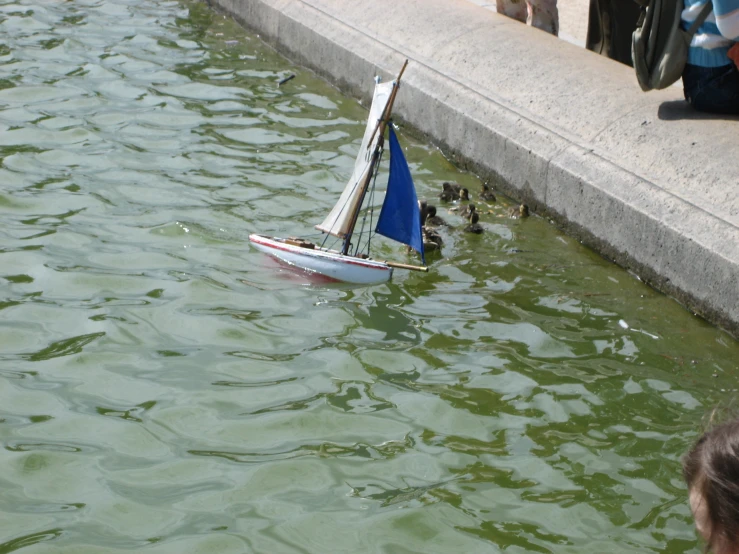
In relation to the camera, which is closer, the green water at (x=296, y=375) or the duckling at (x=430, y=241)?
the green water at (x=296, y=375)

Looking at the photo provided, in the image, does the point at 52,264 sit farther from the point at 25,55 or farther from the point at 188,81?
the point at 25,55

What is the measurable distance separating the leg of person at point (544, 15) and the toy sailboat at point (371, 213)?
3.82 m

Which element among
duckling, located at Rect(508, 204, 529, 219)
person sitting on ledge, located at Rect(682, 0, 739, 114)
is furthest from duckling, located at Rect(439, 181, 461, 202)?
person sitting on ledge, located at Rect(682, 0, 739, 114)

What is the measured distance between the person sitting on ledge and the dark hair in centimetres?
545

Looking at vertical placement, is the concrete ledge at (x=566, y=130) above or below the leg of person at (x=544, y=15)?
below

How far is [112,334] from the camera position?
6352 millimetres

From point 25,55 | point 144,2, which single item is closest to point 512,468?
point 25,55

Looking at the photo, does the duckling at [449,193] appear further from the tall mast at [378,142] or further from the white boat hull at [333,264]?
the white boat hull at [333,264]

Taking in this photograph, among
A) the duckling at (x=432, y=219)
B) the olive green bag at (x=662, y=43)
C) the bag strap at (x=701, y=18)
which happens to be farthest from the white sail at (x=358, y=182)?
the bag strap at (x=701, y=18)

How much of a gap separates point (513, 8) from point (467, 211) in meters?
3.39

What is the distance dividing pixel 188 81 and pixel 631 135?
16.8 ft

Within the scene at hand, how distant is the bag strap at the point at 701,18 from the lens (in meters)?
7.43

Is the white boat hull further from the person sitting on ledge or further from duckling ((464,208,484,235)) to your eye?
the person sitting on ledge

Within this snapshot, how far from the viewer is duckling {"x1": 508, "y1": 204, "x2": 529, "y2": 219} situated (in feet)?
27.6
